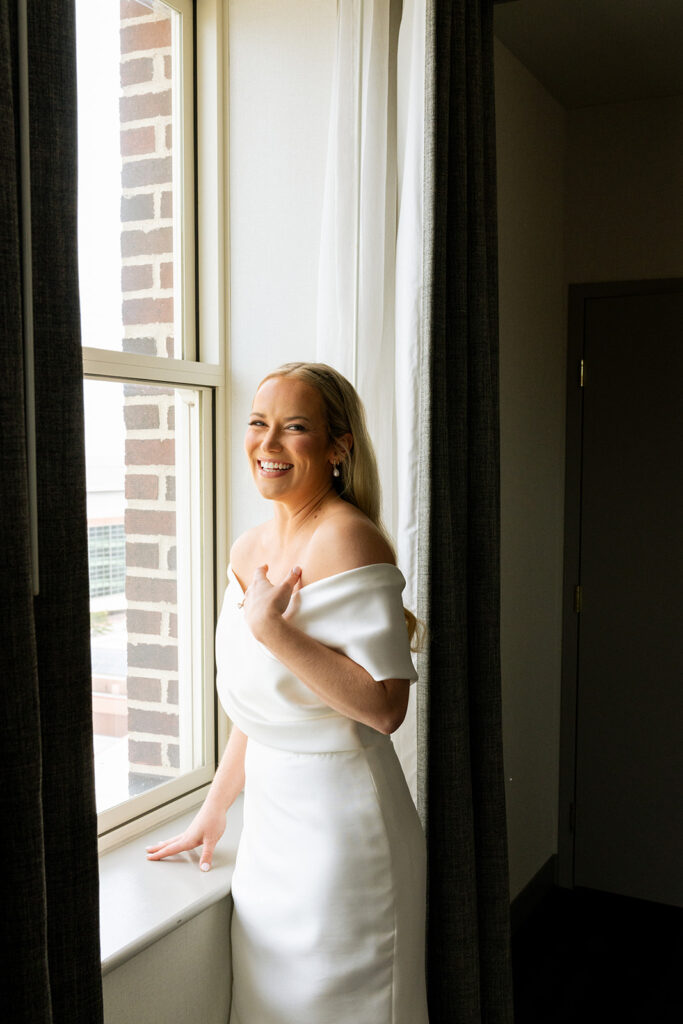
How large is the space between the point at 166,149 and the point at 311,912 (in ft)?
4.88

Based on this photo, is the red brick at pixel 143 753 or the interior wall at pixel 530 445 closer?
the red brick at pixel 143 753

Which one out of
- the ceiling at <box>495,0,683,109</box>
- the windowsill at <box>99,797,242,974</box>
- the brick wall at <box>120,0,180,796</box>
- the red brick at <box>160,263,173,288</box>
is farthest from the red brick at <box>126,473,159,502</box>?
the ceiling at <box>495,0,683,109</box>

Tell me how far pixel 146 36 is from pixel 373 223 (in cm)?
58

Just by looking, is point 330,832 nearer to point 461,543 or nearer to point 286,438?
point 286,438

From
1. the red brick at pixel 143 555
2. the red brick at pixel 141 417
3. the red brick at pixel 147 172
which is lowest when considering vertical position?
the red brick at pixel 143 555

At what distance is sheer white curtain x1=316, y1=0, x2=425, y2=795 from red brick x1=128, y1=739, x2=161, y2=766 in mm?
604

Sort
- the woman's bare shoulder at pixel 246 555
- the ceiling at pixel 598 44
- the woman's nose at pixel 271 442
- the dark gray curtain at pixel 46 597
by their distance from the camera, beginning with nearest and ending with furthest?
the dark gray curtain at pixel 46 597, the woman's nose at pixel 271 442, the woman's bare shoulder at pixel 246 555, the ceiling at pixel 598 44

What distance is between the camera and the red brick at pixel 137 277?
189cm

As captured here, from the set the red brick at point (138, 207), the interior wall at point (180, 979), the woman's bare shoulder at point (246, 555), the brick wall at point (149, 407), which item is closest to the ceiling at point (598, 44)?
the brick wall at point (149, 407)

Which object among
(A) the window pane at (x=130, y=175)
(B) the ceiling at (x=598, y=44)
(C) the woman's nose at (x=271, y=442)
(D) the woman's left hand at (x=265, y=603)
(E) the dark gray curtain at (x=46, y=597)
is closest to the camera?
(E) the dark gray curtain at (x=46, y=597)

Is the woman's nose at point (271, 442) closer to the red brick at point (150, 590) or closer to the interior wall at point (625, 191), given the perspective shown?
the red brick at point (150, 590)

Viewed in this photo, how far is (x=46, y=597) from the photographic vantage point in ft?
3.51

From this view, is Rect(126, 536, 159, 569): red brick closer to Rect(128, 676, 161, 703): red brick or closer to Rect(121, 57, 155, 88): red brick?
Rect(128, 676, 161, 703): red brick

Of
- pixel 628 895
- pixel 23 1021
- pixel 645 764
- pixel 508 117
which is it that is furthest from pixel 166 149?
pixel 628 895
